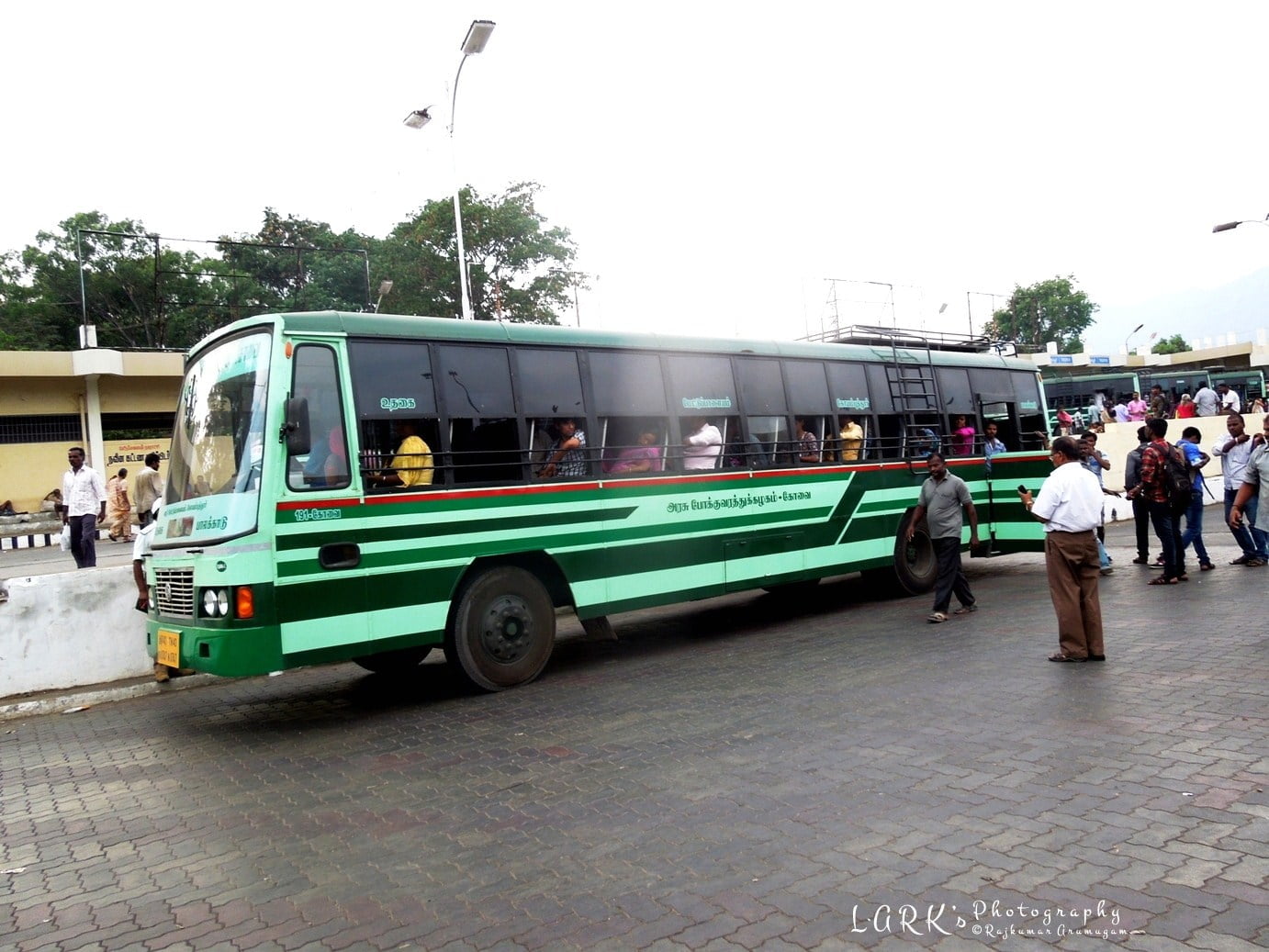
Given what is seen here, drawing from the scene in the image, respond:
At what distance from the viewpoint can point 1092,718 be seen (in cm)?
580

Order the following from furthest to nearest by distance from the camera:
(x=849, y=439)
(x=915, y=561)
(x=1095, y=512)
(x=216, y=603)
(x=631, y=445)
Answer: (x=915, y=561) < (x=849, y=439) < (x=631, y=445) < (x=1095, y=512) < (x=216, y=603)

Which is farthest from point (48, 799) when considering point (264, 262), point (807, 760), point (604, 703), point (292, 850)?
point (264, 262)

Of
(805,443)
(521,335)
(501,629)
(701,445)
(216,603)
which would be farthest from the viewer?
(805,443)

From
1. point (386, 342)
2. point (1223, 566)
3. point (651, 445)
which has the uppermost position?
point (386, 342)

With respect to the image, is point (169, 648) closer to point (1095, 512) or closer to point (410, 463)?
point (410, 463)

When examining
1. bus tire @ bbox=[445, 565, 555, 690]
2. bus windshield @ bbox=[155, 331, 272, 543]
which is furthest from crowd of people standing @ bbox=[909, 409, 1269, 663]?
bus windshield @ bbox=[155, 331, 272, 543]

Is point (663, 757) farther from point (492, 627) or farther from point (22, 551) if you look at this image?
point (22, 551)

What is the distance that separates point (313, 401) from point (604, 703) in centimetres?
308

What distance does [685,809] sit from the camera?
4.72 metres

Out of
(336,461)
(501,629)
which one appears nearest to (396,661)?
(501,629)

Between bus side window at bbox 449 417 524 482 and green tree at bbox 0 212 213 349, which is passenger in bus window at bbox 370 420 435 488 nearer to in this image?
bus side window at bbox 449 417 524 482

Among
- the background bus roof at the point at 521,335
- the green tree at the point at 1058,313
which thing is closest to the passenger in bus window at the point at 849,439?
the background bus roof at the point at 521,335

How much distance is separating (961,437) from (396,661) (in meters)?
8.19

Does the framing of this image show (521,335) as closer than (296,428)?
No
